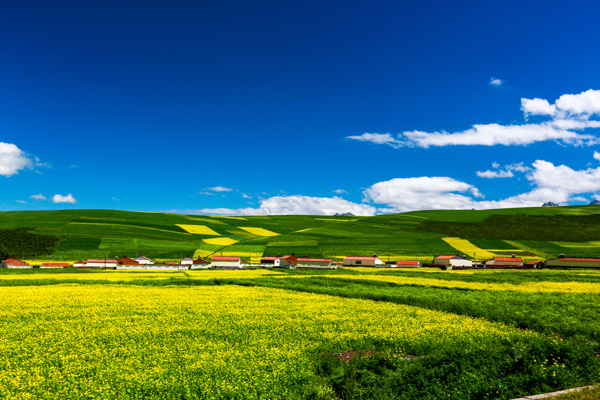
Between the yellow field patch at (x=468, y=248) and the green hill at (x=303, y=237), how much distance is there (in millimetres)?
27

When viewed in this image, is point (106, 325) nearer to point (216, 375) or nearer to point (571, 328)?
point (216, 375)

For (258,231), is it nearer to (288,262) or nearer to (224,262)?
(224,262)

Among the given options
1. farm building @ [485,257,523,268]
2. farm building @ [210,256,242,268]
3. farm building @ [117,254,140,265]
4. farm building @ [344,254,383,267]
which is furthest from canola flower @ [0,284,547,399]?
farm building @ [485,257,523,268]

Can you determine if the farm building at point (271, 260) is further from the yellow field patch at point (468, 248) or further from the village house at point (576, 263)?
the village house at point (576, 263)

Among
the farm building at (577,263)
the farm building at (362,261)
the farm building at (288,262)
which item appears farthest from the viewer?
the farm building at (288,262)

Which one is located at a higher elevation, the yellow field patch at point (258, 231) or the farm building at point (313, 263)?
the yellow field patch at point (258, 231)

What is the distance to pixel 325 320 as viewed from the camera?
22344mm

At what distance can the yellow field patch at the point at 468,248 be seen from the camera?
4114 inches

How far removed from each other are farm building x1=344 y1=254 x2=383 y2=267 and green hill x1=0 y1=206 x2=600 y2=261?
8732mm

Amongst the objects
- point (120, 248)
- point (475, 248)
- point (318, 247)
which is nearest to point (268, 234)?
point (318, 247)

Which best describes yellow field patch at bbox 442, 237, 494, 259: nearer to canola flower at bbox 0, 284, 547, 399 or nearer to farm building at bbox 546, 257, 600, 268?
farm building at bbox 546, 257, 600, 268

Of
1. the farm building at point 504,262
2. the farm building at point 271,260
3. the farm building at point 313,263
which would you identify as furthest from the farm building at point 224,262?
the farm building at point 504,262

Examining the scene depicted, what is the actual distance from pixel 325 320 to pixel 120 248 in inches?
3974

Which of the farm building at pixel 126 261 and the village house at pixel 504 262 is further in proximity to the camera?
the farm building at pixel 126 261
